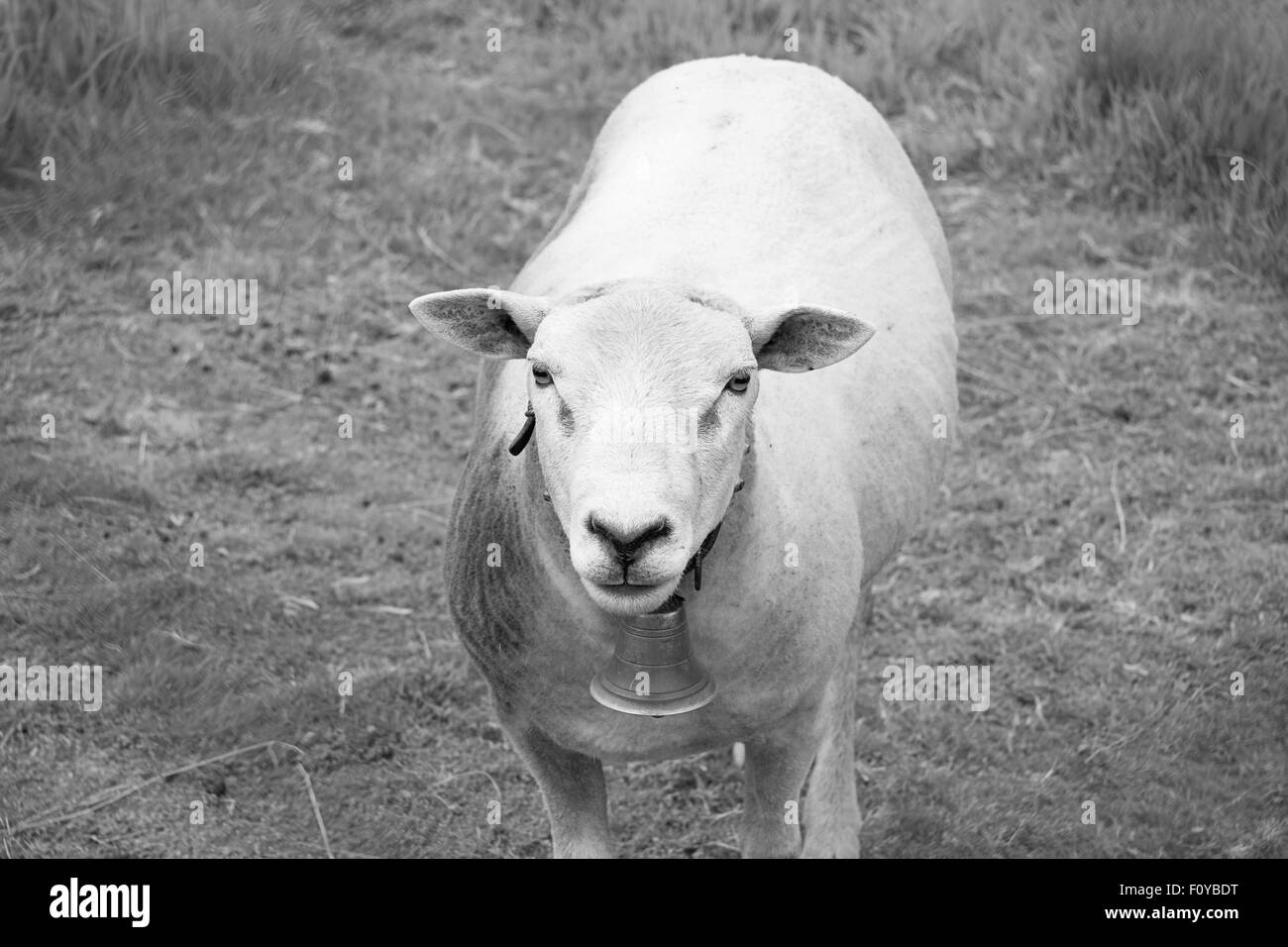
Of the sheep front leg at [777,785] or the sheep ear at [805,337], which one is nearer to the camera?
the sheep ear at [805,337]

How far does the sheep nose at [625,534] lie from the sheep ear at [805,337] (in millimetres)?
675

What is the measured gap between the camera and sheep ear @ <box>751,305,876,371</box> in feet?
12.3

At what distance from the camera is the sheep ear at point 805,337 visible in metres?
3.74

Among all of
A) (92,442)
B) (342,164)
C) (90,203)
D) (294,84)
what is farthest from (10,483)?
(294,84)

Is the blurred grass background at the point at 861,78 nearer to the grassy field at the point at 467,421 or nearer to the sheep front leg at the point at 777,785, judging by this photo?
the grassy field at the point at 467,421

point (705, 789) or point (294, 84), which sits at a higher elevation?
point (294, 84)

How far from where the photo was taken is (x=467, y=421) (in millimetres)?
7262

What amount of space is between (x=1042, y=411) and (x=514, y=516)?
408cm

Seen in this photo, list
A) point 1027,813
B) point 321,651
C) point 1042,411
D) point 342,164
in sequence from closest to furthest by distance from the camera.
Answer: point 1027,813, point 321,651, point 1042,411, point 342,164

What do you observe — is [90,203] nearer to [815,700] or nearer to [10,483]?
[10,483]

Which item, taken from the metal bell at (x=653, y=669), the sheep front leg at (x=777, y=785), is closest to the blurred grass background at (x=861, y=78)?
the sheep front leg at (x=777, y=785)

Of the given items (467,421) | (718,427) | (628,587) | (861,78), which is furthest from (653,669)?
(861,78)

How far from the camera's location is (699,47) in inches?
357

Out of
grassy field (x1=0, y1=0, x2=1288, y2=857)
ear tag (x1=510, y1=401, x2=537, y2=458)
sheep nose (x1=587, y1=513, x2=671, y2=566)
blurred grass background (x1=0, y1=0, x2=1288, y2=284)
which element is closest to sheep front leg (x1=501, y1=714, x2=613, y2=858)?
grassy field (x1=0, y1=0, x2=1288, y2=857)
